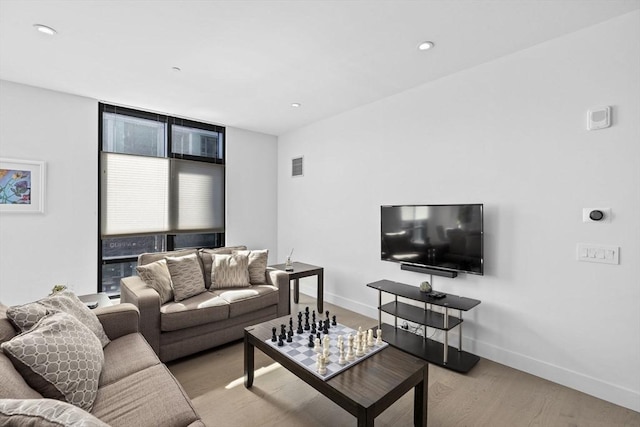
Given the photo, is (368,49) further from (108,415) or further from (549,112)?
(108,415)

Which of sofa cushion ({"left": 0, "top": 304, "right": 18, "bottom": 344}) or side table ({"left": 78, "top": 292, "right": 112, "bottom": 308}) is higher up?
sofa cushion ({"left": 0, "top": 304, "right": 18, "bottom": 344})

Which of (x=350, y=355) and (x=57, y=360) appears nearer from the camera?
(x=57, y=360)

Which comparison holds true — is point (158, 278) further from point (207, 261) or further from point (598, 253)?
point (598, 253)

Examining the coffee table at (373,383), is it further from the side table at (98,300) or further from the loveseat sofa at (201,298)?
the side table at (98,300)

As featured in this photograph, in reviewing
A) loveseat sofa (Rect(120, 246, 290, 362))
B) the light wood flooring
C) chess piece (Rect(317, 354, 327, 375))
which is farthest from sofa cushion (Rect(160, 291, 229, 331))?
chess piece (Rect(317, 354, 327, 375))

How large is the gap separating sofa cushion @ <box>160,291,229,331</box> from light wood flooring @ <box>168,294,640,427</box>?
37 cm

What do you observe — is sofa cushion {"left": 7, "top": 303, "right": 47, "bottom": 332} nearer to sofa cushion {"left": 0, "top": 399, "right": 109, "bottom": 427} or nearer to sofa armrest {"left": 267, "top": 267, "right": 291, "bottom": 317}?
sofa cushion {"left": 0, "top": 399, "right": 109, "bottom": 427}

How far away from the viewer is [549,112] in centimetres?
238

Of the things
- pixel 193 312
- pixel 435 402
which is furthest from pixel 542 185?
pixel 193 312

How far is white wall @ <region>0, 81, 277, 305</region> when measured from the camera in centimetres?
306

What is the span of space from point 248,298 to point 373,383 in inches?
69.4

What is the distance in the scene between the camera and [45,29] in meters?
2.20

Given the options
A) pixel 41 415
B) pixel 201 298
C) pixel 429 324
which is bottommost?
pixel 429 324

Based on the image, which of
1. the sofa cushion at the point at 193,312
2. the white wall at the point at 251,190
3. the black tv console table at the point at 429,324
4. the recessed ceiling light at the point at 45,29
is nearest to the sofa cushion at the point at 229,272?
the sofa cushion at the point at 193,312
